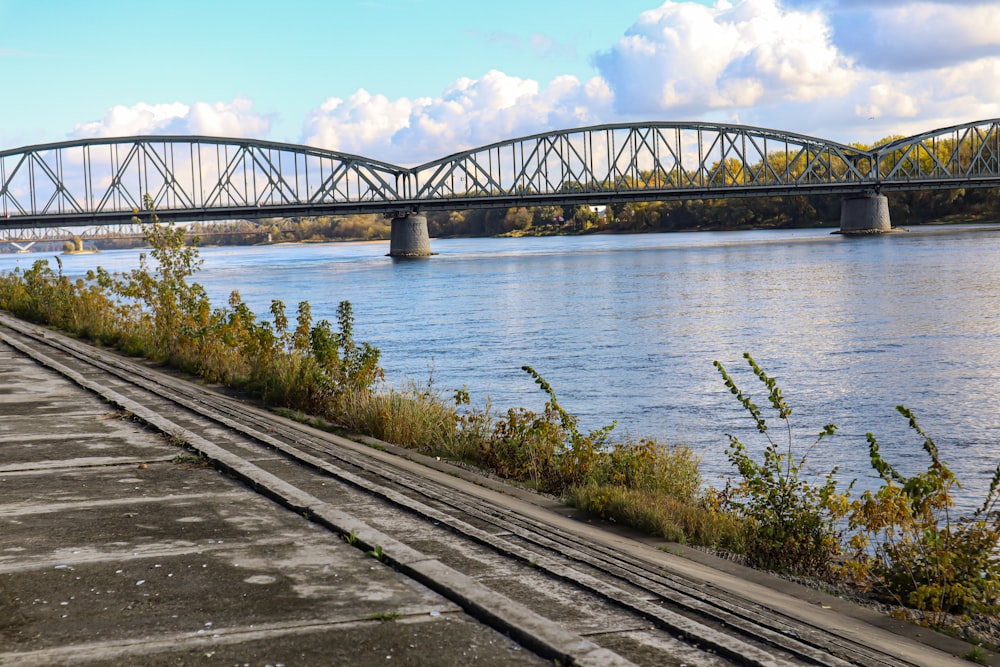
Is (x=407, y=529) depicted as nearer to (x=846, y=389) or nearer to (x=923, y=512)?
(x=923, y=512)

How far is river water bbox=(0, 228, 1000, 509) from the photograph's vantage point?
739 inches

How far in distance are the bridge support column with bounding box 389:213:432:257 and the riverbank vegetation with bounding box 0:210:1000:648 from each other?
341 feet

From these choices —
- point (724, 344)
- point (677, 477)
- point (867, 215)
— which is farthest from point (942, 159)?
point (677, 477)

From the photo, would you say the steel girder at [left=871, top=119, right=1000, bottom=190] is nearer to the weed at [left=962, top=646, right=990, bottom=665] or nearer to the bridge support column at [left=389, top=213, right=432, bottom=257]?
the bridge support column at [left=389, top=213, right=432, bottom=257]

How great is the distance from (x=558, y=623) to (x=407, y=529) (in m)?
2.16

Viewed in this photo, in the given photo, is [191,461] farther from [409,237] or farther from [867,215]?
[867,215]

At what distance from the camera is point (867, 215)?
133 meters

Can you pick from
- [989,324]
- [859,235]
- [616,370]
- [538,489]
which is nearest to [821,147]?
[859,235]

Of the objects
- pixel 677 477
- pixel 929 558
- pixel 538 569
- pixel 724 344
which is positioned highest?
pixel 538 569

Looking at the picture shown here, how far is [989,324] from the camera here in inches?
1384

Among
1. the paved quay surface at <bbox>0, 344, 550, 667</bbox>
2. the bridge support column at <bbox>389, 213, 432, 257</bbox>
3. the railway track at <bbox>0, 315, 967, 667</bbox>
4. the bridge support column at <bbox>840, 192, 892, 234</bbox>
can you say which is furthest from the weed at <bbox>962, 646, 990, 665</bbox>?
the bridge support column at <bbox>840, 192, 892, 234</bbox>

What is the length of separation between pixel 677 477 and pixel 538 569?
5.46 metres

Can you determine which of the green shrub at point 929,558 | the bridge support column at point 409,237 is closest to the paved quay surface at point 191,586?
the green shrub at point 929,558

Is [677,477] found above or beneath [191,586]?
beneath
